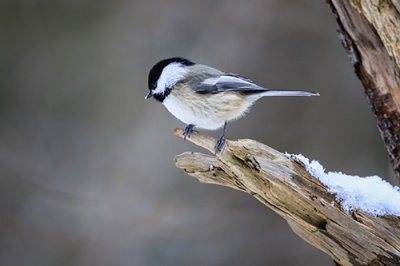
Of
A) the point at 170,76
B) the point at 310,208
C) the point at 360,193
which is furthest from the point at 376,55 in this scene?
the point at 170,76

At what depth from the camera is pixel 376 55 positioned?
6.28 feet

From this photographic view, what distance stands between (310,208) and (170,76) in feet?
3.29

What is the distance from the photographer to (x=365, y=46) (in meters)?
1.92

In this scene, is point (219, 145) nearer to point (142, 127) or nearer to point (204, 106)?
point (204, 106)

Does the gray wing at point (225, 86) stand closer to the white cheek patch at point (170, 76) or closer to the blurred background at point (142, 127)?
the white cheek patch at point (170, 76)

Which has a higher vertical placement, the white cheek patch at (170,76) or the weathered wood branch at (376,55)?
the weathered wood branch at (376,55)

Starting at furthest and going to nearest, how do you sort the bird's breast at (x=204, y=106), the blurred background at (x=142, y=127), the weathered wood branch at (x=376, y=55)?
the blurred background at (x=142, y=127), the bird's breast at (x=204, y=106), the weathered wood branch at (x=376, y=55)

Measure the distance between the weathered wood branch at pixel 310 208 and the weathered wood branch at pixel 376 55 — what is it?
1.98 ft

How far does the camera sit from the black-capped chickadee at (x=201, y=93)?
2.03m

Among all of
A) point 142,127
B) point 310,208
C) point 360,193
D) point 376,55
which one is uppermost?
point 376,55

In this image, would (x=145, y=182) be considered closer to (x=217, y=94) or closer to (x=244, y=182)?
(x=217, y=94)

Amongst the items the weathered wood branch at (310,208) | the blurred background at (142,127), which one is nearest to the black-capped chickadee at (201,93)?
the weathered wood branch at (310,208)

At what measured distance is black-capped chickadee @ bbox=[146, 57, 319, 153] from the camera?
2031 mm

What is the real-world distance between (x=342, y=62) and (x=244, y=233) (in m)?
1.73
